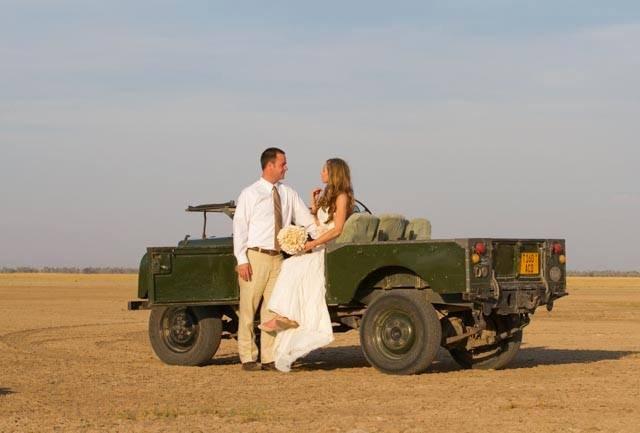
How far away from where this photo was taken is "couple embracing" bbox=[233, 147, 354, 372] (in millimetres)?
12102

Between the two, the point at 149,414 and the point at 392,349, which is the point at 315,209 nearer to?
the point at 392,349

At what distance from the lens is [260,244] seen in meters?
12.3

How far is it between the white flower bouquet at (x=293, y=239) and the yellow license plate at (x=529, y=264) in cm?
220

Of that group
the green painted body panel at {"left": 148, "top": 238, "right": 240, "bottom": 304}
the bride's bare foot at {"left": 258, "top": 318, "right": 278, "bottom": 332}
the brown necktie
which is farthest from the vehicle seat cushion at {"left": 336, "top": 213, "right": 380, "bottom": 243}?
the green painted body panel at {"left": 148, "top": 238, "right": 240, "bottom": 304}

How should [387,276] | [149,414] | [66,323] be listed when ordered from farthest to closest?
[66,323]
[387,276]
[149,414]

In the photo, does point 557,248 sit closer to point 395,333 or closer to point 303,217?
point 395,333

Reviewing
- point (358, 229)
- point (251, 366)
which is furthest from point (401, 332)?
point (251, 366)

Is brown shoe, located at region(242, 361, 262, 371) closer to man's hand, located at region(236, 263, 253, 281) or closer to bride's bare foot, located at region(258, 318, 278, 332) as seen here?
bride's bare foot, located at region(258, 318, 278, 332)

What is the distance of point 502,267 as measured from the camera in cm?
1166

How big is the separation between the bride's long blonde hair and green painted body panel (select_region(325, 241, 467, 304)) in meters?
0.51

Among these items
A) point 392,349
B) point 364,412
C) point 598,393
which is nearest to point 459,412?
point 364,412

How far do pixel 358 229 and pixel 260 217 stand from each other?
103cm

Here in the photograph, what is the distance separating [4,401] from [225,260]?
378cm

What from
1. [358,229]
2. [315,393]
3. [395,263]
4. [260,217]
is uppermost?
[260,217]
